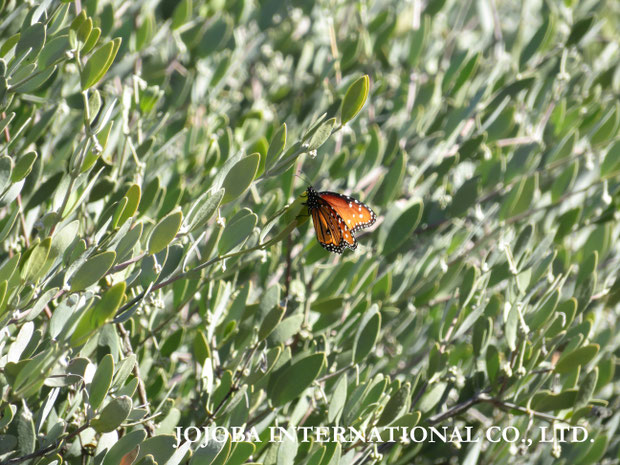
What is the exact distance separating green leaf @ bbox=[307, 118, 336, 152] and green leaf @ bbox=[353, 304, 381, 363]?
425mm

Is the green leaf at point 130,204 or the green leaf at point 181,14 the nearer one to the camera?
the green leaf at point 130,204

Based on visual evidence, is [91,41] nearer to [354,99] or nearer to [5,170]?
[5,170]

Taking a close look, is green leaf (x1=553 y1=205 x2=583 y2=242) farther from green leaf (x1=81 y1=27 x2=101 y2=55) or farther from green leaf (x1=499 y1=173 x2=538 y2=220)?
green leaf (x1=81 y1=27 x2=101 y2=55)

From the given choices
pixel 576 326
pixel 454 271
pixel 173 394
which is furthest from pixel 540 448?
pixel 173 394

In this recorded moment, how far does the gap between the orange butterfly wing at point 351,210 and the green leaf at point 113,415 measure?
597 mm

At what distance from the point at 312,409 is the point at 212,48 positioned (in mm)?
919

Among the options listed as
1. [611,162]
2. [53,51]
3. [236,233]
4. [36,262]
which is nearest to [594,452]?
[611,162]

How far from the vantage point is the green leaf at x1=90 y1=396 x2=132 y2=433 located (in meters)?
1.00

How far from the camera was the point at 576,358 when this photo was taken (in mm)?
1437

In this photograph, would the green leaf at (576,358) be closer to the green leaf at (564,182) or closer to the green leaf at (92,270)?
the green leaf at (564,182)

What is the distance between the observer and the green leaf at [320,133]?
1.04 metres

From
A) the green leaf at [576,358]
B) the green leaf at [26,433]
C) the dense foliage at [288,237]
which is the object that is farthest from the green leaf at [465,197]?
the green leaf at [26,433]

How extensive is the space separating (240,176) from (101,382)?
36cm

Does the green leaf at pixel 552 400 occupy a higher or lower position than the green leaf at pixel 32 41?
lower
